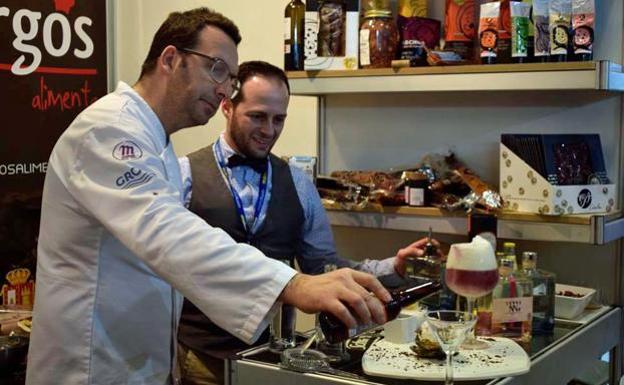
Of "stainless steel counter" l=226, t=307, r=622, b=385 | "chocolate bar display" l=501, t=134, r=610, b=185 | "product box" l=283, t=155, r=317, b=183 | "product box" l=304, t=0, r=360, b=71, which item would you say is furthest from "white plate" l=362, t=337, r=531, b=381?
"product box" l=304, t=0, r=360, b=71

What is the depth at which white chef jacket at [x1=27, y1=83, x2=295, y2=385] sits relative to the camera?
144 cm

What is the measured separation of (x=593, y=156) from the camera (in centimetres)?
268

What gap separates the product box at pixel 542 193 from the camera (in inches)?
98.1

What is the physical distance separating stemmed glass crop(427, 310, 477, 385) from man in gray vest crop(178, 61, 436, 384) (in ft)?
2.39

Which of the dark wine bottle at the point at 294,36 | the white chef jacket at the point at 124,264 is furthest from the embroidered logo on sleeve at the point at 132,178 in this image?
the dark wine bottle at the point at 294,36

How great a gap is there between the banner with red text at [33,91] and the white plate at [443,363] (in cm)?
204

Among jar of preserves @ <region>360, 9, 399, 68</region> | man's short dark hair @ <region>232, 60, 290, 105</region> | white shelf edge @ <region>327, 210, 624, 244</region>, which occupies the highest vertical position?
jar of preserves @ <region>360, 9, 399, 68</region>

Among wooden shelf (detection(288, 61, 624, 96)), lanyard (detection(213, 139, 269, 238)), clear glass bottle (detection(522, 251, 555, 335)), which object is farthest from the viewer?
lanyard (detection(213, 139, 269, 238))

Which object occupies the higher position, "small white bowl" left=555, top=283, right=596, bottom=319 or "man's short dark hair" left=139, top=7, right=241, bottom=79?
"man's short dark hair" left=139, top=7, right=241, bottom=79

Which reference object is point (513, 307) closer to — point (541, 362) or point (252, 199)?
point (541, 362)

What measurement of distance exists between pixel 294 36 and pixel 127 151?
1419mm

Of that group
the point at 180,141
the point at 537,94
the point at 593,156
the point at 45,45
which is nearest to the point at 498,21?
the point at 537,94

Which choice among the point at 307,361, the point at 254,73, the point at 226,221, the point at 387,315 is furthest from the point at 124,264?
the point at 254,73

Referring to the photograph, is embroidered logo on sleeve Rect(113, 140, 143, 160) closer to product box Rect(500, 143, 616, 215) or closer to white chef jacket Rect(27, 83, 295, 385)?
white chef jacket Rect(27, 83, 295, 385)
